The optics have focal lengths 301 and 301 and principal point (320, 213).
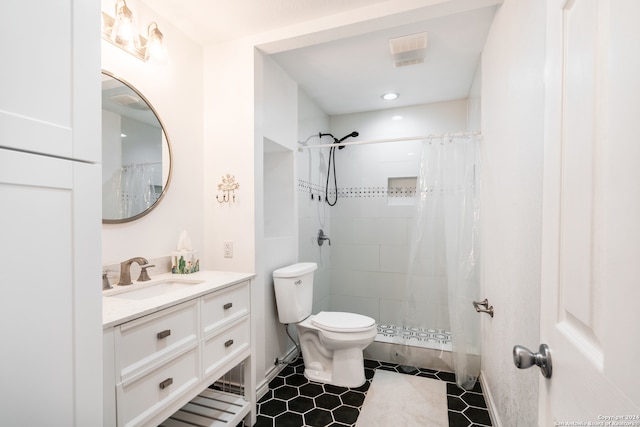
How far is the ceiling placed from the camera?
5.74 feet

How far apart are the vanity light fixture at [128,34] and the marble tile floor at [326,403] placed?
2.22 meters

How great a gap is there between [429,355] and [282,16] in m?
2.69

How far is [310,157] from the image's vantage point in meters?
3.06

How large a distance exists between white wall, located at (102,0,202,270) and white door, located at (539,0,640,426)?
5.82 ft

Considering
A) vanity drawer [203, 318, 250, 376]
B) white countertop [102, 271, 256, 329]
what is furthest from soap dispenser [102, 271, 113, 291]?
vanity drawer [203, 318, 250, 376]

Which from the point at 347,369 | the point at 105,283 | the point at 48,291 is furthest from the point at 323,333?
the point at 48,291

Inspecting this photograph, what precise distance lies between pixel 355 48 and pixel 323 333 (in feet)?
6.85

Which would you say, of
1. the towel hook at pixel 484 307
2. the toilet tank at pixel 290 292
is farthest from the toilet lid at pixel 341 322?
the towel hook at pixel 484 307

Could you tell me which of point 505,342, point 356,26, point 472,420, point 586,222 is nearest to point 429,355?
point 472,420

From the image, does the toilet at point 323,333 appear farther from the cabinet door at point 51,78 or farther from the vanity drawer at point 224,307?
the cabinet door at point 51,78

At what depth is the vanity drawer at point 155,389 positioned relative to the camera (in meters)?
1.07

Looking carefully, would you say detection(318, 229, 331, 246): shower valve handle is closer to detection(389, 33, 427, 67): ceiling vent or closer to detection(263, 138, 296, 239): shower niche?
detection(263, 138, 296, 239): shower niche

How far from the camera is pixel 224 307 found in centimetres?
156

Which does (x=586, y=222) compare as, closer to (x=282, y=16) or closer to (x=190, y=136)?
(x=282, y=16)
